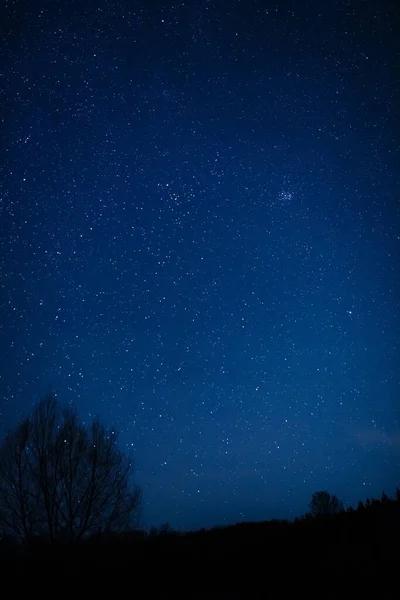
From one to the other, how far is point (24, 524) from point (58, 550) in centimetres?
1215

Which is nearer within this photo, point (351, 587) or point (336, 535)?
point (351, 587)

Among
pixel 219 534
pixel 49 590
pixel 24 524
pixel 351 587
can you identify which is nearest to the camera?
pixel 351 587

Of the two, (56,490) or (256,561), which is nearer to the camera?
(256,561)

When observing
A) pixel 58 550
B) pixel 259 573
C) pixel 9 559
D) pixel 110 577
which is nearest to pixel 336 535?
pixel 259 573

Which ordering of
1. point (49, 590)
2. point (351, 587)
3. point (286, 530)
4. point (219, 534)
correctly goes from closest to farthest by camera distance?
1. point (351, 587)
2. point (49, 590)
3. point (286, 530)
4. point (219, 534)

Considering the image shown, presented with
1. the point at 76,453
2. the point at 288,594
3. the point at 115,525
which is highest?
the point at 288,594

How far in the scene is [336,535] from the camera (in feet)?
16.9

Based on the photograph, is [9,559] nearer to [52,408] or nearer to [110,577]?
[110,577]

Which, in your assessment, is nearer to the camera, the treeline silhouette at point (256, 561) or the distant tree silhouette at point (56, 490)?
the treeline silhouette at point (256, 561)

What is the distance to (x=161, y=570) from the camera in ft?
17.0

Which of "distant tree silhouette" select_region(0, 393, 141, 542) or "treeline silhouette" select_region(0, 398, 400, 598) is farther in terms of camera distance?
"distant tree silhouette" select_region(0, 393, 141, 542)

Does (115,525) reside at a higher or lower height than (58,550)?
lower

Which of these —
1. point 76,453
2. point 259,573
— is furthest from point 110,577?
point 76,453

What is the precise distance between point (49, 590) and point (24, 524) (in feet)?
45.6
